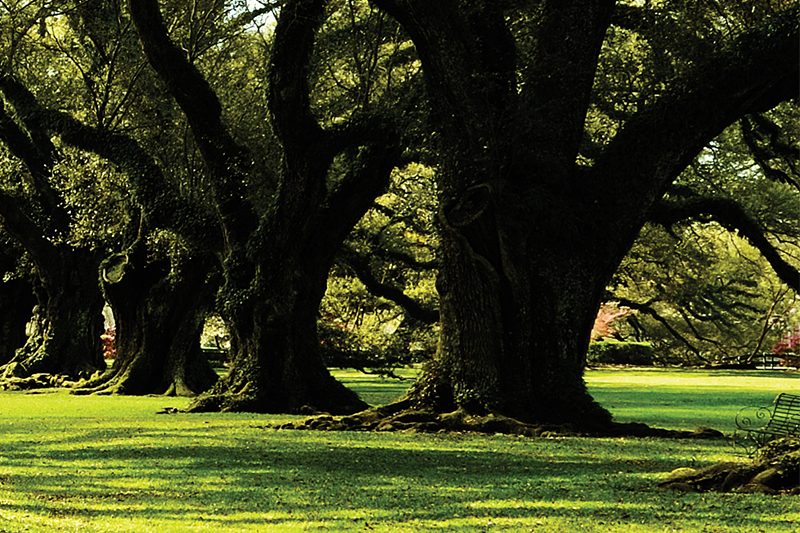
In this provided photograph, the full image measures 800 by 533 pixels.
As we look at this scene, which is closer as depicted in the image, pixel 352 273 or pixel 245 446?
pixel 245 446

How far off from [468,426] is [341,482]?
4232mm

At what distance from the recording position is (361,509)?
609cm

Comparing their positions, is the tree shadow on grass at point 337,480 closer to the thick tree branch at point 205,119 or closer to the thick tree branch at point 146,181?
the thick tree branch at point 205,119

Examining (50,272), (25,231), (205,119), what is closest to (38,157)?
(25,231)

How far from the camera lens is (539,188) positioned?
39.2 ft

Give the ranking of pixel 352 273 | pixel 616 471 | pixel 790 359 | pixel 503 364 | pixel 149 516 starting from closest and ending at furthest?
pixel 149 516 → pixel 616 471 → pixel 503 364 → pixel 352 273 → pixel 790 359

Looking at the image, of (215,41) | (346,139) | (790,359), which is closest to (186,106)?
(346,139)

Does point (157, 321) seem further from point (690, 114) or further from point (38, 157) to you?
point (690, 114)

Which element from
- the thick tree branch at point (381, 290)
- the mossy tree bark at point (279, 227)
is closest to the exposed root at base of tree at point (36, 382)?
the thick tree branch at point (381, 290)

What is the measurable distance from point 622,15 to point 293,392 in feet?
26.6

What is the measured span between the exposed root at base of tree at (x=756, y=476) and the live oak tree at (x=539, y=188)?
4.66 meters

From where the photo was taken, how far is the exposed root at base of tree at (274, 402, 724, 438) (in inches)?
437

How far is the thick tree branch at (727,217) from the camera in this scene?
14391mm

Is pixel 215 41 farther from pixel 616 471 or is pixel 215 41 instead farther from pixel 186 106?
pixel 616 471
